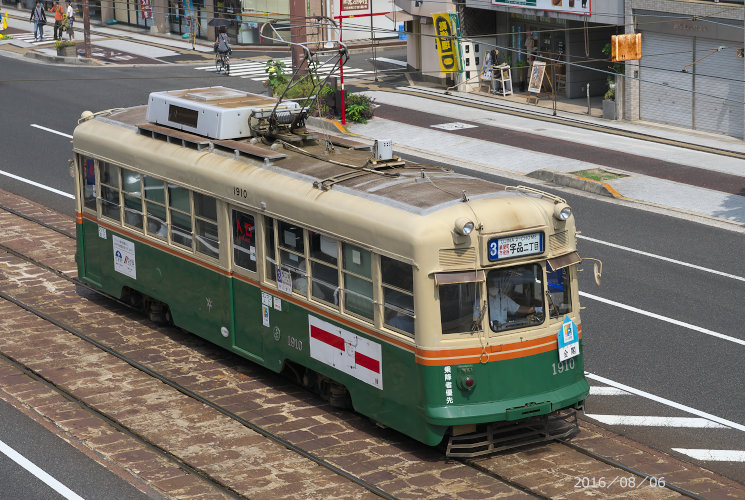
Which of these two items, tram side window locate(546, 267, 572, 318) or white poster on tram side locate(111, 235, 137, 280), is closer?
tram side window locate(546, 267, 572, 318)

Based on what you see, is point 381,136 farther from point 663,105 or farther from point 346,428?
point 346,428

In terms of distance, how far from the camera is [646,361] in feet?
51.4

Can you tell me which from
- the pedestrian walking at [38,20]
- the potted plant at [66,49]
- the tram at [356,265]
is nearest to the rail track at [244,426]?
the tram at [356,265]

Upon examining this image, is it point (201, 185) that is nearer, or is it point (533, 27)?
point (201, 185)

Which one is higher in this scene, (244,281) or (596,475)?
(244,281)

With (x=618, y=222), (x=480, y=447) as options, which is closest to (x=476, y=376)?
(x=480, y=447)

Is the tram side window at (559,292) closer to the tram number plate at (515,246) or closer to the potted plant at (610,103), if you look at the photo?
the tram number plate at (515,246)

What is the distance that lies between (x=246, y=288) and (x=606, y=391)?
4700 millimetres

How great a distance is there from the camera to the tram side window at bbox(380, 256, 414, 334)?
12078 millimetres

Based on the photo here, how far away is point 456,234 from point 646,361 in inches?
197

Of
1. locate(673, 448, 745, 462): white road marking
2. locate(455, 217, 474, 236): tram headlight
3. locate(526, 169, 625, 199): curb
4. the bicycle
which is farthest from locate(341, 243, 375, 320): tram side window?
the bicycle

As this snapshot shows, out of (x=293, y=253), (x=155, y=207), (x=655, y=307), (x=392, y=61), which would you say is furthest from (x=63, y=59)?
(x=293, y=253)

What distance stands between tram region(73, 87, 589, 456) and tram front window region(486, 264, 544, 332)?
14 millimetres

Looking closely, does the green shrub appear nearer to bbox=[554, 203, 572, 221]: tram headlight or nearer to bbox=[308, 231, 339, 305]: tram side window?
bbox=[308, 231, 339, 305]: tram side window
